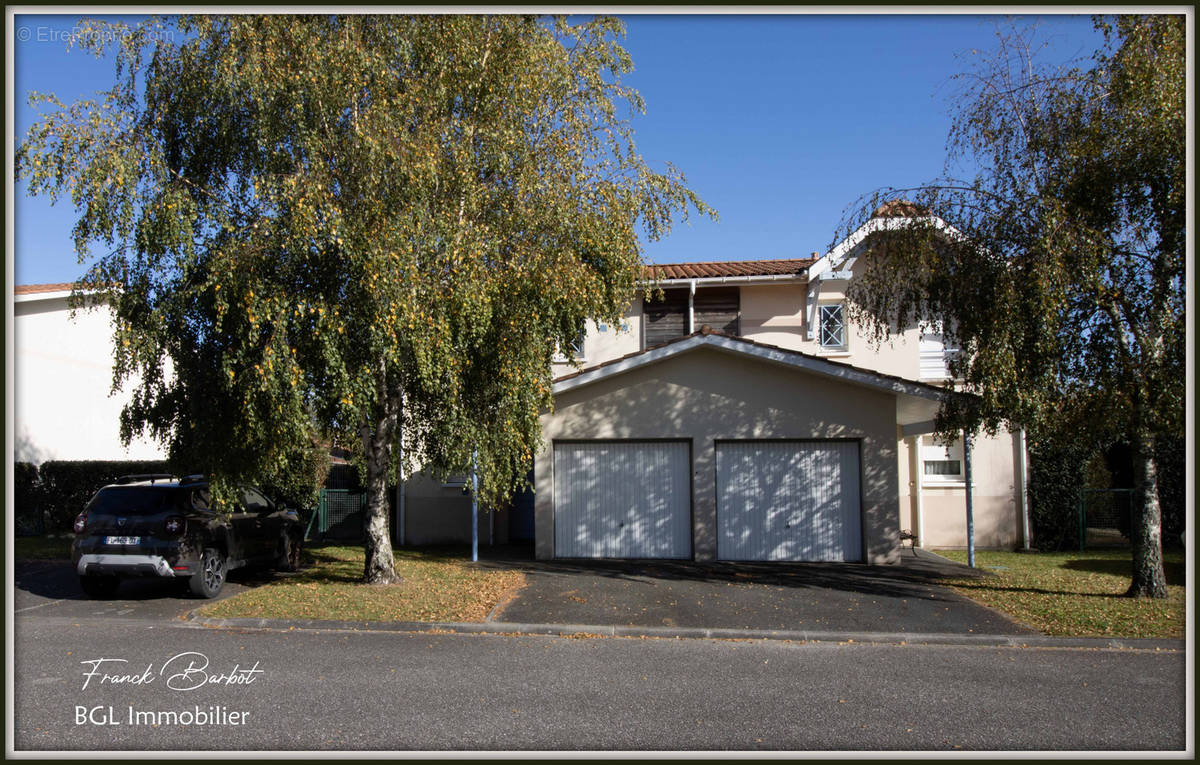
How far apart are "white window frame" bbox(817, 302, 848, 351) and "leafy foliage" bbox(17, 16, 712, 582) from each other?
8.30 meters

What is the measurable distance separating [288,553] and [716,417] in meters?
7.48

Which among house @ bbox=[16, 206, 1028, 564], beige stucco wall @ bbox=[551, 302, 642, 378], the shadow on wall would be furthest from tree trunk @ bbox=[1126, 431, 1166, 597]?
the shadow on wall

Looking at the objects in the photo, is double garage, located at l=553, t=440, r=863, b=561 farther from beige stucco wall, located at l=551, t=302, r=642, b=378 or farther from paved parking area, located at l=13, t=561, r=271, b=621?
paved parking area, located at l=13, t=561, r=271, b=621

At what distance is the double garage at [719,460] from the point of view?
14664 mm

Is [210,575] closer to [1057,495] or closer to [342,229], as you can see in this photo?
[342,229]

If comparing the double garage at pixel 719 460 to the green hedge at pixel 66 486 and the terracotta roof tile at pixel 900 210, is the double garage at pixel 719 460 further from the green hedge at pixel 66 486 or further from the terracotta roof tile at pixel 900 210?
the green hedge at pixel 66 486

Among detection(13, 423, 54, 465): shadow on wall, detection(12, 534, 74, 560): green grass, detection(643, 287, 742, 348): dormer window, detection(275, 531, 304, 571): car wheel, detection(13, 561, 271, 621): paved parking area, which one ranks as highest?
detection(643, 287, 742, 348): dormer window

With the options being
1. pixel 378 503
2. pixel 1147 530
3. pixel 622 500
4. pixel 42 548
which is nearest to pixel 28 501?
pixel 42 548

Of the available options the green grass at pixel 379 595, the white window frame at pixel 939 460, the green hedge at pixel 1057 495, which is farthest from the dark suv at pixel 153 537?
the green hedge at pixel 1057 495

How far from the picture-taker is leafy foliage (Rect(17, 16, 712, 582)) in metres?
9.34

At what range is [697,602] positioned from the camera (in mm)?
10938

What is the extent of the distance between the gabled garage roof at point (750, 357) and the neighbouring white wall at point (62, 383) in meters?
11.1

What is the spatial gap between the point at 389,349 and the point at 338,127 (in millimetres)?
2877

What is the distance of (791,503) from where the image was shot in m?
14.8
